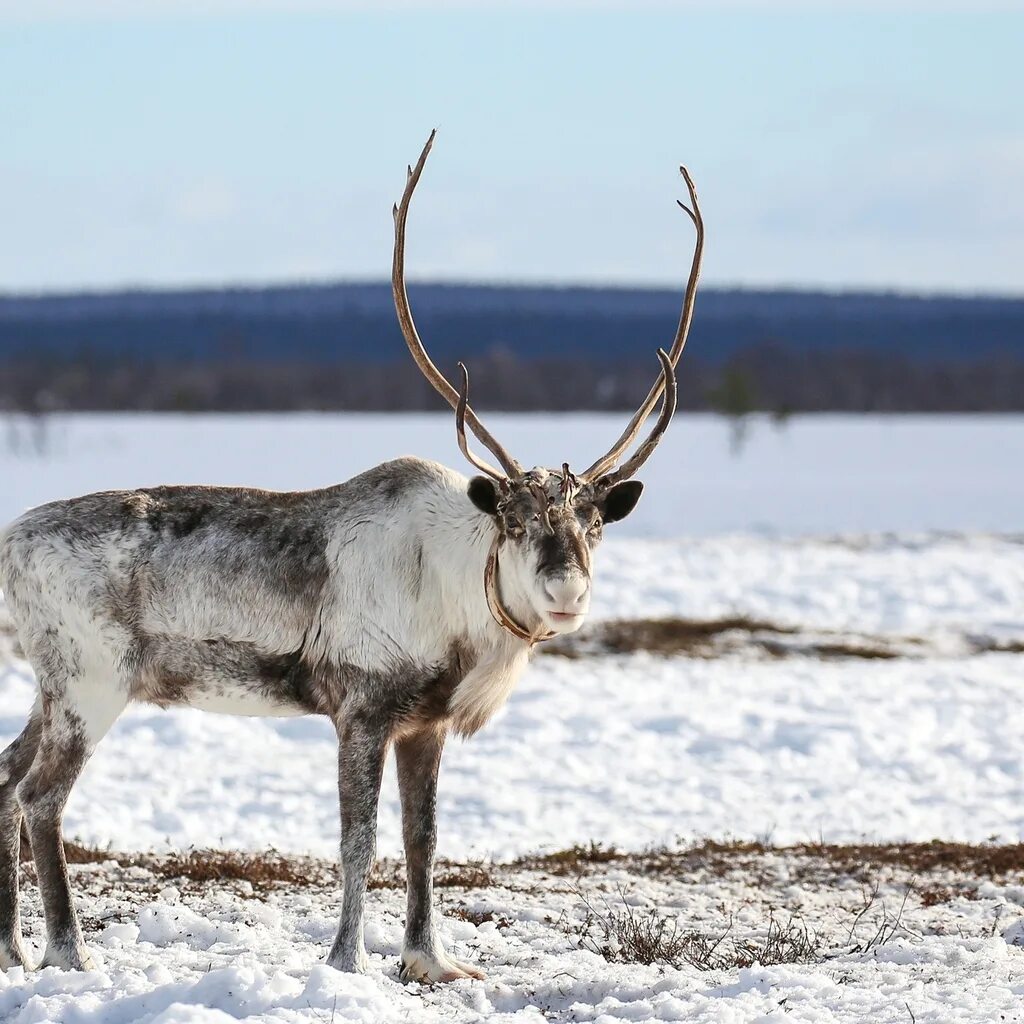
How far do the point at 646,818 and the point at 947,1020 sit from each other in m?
4.64

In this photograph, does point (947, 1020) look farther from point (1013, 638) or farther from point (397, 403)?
point (397, 403)

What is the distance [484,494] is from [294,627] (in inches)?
35.6

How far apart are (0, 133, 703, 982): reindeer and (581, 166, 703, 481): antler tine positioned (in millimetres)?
60

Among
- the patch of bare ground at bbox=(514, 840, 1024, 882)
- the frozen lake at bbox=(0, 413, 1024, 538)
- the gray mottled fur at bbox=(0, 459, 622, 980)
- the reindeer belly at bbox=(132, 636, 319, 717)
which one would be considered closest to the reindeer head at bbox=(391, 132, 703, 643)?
the gray mottled fur at bbox=(0, 459, 622, 980)

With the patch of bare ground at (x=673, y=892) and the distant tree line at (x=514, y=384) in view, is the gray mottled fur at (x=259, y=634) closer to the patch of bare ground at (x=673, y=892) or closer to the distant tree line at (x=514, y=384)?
the patch of bare ground at (x=673, y=892)

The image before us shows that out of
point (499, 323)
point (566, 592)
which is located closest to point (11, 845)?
point (566, 592)

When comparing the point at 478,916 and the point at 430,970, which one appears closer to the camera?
the point at 430,970

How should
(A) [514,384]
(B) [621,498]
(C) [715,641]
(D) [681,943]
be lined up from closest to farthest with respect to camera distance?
(B) [621,498], (D) [681,943], (C) [715,641], (A) [514,384]

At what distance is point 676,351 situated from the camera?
6211mm

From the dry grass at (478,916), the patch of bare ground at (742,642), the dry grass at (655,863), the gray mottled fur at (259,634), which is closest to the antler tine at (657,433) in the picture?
the gray mottled fur at (259,634)

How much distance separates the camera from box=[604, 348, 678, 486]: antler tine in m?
5.71

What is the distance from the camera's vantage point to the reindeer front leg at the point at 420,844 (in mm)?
5953

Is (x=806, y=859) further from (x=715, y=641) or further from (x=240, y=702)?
(x=715, y=641)

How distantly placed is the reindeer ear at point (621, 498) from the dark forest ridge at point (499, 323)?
107170 mm
